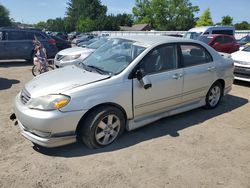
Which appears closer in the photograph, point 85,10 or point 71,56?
point 71,56

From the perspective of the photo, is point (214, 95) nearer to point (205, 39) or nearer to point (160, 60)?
point (160, 60)

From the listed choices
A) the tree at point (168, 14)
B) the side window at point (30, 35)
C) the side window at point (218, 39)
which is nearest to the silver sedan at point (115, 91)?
the side window at point (30, 35)

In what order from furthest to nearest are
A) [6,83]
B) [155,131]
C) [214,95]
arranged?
[6,83] → [214,95] → [155,131]

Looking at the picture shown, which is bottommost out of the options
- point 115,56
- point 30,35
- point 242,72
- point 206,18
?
point 242,72

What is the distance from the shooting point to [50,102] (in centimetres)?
347

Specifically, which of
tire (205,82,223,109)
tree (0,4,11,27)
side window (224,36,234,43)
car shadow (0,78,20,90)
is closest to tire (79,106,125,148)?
tire (205,82,223,109)

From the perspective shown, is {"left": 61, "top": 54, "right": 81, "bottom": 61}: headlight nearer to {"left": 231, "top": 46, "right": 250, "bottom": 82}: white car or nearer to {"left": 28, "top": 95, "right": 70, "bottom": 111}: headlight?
{"left": 231, "top": 46, "right": 250, "bottom": 82}: white car

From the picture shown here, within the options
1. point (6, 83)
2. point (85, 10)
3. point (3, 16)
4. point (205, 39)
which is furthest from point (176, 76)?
point (85, 10)

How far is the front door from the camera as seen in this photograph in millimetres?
4137

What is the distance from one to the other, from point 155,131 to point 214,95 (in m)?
1.91

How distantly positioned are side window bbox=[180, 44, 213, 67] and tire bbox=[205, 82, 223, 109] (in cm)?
63

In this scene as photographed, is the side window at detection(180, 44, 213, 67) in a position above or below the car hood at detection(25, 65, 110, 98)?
above

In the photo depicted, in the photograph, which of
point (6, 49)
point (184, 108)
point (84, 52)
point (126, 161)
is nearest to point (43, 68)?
point (84, 52)

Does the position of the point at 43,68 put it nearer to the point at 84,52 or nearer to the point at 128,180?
the point at 84,52
